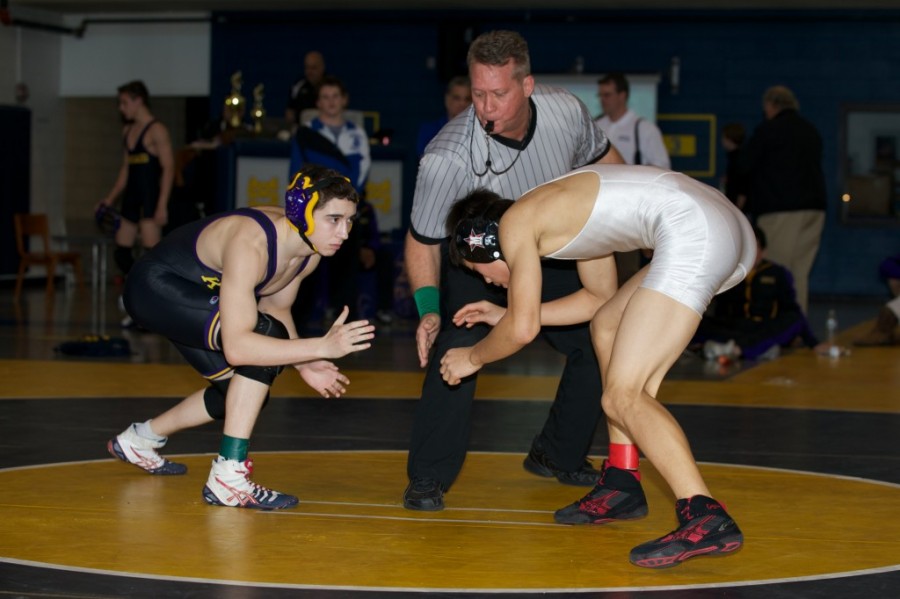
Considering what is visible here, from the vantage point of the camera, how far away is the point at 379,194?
38.7 ft

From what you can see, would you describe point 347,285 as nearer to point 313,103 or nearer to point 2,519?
point 313,103

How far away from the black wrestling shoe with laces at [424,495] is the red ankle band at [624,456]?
536 millimetres

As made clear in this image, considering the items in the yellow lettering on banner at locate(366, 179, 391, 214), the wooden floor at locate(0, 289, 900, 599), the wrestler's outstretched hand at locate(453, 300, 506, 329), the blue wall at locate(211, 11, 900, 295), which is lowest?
the wooden floor at locate(0, 289, 900, 599)

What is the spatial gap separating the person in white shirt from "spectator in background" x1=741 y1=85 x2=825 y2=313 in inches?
64.9

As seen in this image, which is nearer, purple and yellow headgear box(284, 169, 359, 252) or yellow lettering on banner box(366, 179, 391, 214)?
purple and yellow headgear box(284, 169, 359, 252)

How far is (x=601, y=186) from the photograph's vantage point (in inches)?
142

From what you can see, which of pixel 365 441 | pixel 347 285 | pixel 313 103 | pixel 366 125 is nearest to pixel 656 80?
pixel 366 125

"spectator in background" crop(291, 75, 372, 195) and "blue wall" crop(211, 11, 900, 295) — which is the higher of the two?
"blue wall" crop(211, 11, 900, 295)

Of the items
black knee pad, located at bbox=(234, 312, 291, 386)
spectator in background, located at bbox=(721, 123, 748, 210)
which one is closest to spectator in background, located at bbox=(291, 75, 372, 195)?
spectator in background, located at bbox=(721, 123, 748, 210)

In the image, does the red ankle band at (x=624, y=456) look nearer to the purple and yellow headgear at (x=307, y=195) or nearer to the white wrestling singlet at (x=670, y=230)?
the white wrestling singlet at (x=670, y=230)

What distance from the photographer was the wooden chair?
1426 cm

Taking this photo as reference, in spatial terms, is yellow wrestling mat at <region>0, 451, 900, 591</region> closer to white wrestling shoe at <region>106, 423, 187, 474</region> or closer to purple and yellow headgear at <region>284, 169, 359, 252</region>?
white wrestling shoe at <region>106, 423, 187, 474</region>

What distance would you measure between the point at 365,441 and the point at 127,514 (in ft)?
5.08

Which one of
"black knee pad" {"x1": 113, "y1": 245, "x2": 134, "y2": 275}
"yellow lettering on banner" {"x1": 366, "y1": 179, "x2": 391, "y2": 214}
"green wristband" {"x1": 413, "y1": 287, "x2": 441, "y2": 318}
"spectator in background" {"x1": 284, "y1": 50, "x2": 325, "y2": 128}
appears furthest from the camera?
"yellow lettering on banner" {"x1": 366, "y1": 179, "x2": 391, "y2": 214}
